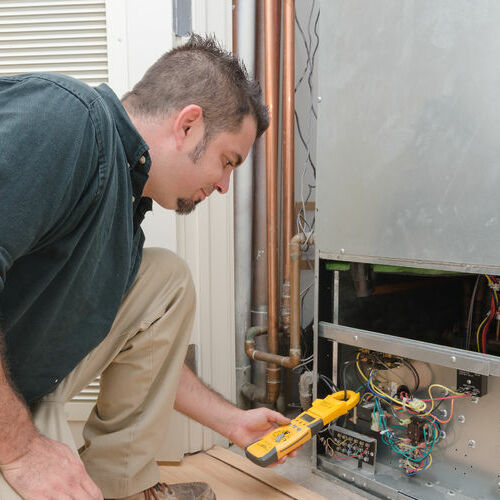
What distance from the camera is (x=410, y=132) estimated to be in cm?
98

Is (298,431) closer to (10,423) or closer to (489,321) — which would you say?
(489,321)

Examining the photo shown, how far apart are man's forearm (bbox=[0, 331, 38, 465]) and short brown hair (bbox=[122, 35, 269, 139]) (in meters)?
0.44

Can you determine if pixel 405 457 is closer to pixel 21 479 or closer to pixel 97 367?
pixel 97 367

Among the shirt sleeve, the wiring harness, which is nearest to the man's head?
the shirt sleeve

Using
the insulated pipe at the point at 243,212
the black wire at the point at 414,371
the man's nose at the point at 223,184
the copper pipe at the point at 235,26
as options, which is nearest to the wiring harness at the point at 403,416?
the black wire at the point at 414,371

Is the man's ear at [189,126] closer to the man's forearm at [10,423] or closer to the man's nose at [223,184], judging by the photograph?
the man's nose at [223,184]

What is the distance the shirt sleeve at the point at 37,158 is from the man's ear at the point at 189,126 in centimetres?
20

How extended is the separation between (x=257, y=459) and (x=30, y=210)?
0.66 m

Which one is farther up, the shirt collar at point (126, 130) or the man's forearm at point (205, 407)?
the shirt collar at point (126, 130)

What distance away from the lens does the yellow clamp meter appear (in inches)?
38.9

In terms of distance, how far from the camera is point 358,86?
41.8 inches

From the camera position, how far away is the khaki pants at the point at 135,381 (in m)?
0.95

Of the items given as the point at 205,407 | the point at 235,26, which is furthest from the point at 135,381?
the point at 235,26

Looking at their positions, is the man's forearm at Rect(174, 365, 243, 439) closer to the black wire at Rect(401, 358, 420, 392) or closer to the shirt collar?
the black wire at Rect(401, 358, 420, 392)
